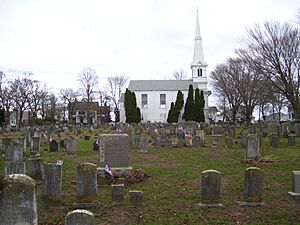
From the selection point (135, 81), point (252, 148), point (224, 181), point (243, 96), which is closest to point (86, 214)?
point (224, 181)

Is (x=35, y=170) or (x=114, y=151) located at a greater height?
(x=114, y=151)

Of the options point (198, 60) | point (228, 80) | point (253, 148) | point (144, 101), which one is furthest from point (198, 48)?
point (253, 148)

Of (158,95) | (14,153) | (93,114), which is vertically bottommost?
(14,153)

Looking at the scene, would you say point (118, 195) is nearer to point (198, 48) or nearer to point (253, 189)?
point (253, 189)

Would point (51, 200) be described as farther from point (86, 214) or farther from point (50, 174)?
point (86, 214)

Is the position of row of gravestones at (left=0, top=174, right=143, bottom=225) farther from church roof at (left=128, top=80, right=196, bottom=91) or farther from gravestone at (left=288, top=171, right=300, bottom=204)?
church roof at (left=128, top=80, right=196, bottom=91)

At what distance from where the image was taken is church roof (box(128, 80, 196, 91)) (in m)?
77.4

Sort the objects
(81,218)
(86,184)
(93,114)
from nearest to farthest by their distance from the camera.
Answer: (81,218) → (86,184) → (93,114)

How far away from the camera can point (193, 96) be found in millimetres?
58531

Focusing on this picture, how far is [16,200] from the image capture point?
4430 mm

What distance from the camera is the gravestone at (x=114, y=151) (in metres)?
10.5

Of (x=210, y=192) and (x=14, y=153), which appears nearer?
(x=210, y=192)

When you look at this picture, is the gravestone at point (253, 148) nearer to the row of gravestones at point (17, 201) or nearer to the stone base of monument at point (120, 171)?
the stone base of monument at point (120, 171)

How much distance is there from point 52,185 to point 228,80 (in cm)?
4150
